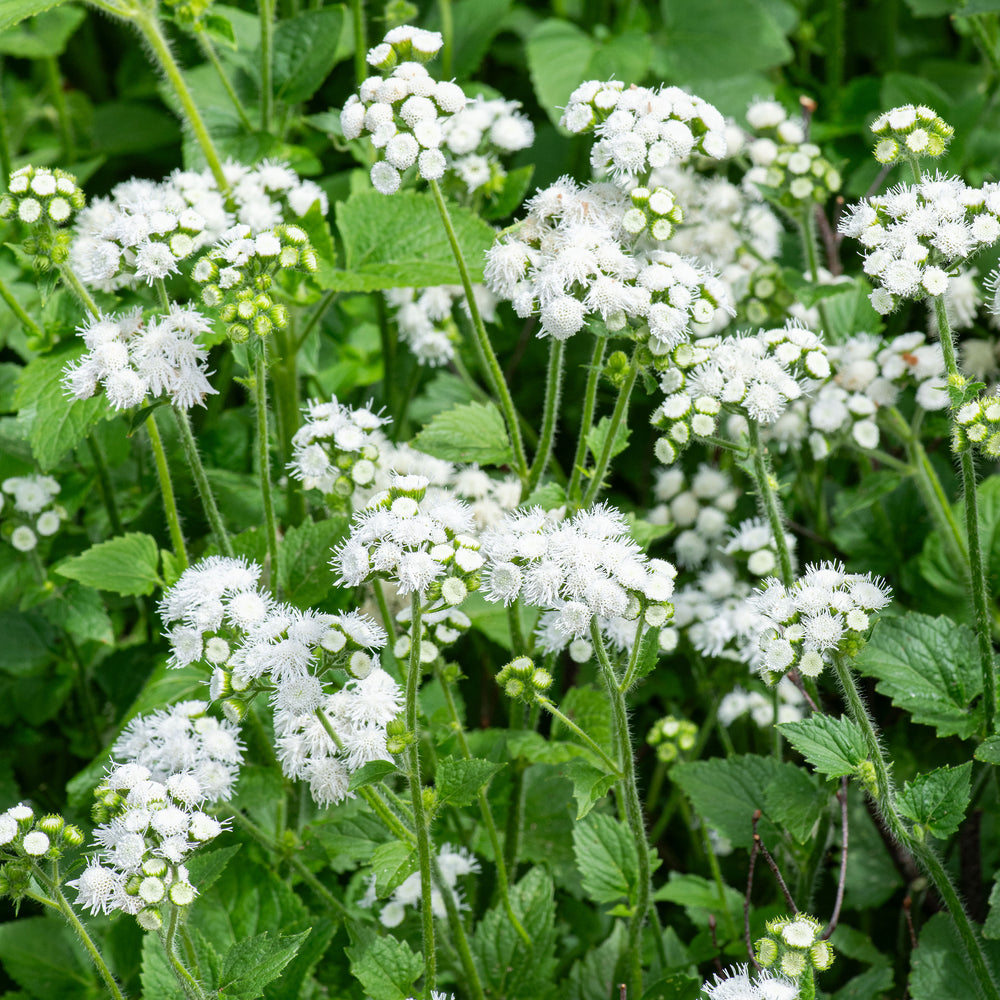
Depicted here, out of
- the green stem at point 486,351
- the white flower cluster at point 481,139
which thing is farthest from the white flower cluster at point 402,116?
the white flower cluster at point 481,139

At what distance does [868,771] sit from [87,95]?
4751 mm

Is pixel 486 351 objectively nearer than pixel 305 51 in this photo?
Yes

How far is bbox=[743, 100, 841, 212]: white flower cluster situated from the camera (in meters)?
3.26

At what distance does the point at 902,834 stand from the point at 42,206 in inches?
90.1

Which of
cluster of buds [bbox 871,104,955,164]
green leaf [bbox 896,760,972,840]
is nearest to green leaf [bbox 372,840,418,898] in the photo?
green leaf [bbox 896,760,972,840]

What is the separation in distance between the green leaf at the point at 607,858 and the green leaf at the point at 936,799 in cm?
65

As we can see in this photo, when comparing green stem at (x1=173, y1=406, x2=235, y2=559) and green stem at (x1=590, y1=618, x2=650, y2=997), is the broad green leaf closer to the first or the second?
green stem at (x1=590, y1=618, x2=650, y2=997)

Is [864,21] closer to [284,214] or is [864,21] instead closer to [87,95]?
[284,214]

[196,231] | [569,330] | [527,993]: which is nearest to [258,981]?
[527,993]

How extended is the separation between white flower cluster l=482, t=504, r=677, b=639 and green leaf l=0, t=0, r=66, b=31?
1.67 meters

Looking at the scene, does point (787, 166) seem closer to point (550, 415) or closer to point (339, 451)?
point (550, 415)

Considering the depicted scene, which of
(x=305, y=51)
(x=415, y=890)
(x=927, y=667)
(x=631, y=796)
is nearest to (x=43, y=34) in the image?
(x=305, y=51)

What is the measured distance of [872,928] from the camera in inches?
132

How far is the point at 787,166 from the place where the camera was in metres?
3.29
